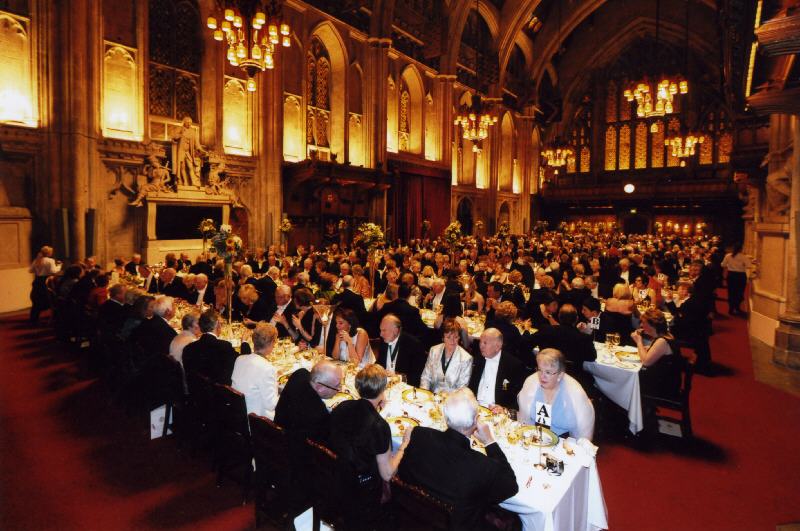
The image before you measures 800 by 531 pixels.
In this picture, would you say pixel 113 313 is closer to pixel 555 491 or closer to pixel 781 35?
pixel 555 491

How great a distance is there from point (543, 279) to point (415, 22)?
16.9 m

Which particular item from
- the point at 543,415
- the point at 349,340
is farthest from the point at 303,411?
the point at 349,340

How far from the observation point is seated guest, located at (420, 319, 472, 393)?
422 centimetres

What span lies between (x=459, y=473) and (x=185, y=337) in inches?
132

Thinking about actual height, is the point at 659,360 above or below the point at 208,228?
below

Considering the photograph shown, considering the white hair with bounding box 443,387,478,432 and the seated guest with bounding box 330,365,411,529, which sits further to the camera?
the seated guest with bounding box 330,365,411,529

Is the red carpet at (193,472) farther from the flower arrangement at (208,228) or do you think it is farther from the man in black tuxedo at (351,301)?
the flower arrangement at (208,228)

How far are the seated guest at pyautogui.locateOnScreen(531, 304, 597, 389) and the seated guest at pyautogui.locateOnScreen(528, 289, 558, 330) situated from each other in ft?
2.23

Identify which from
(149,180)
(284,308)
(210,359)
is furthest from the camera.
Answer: (149,180)

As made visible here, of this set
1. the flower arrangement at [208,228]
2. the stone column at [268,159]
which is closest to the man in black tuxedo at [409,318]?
the flower arrangement at [208,228]

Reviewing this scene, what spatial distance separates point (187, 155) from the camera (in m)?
12.4

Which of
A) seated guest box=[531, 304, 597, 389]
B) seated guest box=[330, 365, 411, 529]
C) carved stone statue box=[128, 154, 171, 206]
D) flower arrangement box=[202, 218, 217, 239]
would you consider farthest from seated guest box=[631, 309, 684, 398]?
carved stone statue box=[128, 154, 171, 206]

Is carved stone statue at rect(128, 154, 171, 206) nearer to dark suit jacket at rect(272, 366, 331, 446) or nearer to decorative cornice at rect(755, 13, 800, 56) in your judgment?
dark suit jacket at rect(272, 366, 331, 446)

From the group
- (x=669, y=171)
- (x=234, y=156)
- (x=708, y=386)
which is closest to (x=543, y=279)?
(x=708, y=386)
